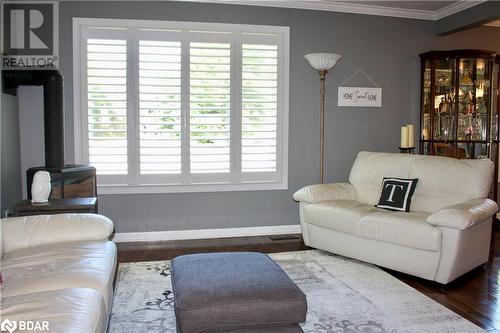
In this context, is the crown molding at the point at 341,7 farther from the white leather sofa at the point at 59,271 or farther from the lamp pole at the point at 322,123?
the white leather sofa at the point at 59,271

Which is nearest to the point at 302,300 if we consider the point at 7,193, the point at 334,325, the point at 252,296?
the point at 252,296

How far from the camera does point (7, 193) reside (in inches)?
154

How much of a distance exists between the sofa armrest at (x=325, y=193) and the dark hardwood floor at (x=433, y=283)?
1.78ft

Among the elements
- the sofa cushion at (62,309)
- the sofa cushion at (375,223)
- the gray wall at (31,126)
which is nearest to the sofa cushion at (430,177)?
the sofa cushion at (375,223)

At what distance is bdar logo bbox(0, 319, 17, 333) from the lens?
1.55m

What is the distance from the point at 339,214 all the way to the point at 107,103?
250 cm

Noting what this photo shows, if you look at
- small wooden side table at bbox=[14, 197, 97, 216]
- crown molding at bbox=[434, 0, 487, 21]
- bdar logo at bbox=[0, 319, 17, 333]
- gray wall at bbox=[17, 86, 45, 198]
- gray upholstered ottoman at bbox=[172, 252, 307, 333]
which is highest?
crown molding at bbox=[434, 0, 487, 21]

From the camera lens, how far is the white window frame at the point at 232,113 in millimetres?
4340

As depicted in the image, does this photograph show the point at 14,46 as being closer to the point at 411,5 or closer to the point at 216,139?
the point at 216,139

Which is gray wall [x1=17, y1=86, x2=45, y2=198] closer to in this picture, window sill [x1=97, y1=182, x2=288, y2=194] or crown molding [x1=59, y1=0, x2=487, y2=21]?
window sill [x1=97, y1=182, x2=288, y2=194]

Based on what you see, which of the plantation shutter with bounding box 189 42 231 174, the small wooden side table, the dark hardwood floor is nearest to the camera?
the dark hardwood floor
